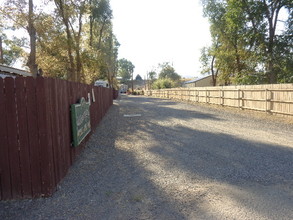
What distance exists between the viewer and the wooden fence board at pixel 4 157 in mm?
3588

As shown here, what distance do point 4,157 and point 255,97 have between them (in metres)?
13.8

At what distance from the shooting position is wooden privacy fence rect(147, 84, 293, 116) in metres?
11.8

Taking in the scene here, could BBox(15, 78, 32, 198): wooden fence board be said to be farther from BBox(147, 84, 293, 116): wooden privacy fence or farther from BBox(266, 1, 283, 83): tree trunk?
BBox(266, 1, 283, 83): tree trunk

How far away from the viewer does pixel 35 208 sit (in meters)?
3.36

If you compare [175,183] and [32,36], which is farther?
[32,36]

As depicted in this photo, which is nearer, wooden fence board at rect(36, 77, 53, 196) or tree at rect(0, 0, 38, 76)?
wooden fence board at rect(36, 77, 53, 196)

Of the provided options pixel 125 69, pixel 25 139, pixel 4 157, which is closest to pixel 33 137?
pixel 25 139

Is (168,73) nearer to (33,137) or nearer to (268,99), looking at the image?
(268,99)

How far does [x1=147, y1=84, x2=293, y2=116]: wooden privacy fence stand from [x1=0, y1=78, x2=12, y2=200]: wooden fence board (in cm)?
1170

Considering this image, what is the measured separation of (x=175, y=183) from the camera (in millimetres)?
4074

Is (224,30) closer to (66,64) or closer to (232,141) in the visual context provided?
(66,64)

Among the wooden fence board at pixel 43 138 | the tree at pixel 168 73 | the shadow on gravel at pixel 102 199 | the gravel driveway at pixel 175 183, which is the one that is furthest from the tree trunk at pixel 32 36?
the tree at pixel 168 73

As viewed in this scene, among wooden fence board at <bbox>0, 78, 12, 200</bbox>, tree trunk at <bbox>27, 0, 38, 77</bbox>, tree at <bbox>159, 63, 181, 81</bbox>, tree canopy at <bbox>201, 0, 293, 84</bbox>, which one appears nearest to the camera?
wooden fence board at <bbox>0, 78, 12, 200</bbox>

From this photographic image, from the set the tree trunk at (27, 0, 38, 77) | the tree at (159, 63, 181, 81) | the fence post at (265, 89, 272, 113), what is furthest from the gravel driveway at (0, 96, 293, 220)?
the tree at (159, 63, 181, 81)
